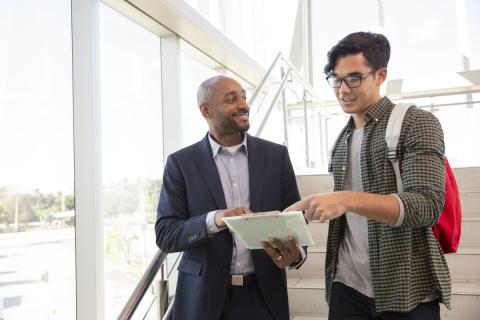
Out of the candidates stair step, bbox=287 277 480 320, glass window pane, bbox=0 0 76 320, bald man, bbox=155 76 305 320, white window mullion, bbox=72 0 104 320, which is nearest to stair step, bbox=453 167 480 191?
stair step, bbox=287 277 480 320

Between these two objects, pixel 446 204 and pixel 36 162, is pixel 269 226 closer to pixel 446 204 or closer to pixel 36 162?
pixel 446 204

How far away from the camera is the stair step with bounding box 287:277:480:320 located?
8.77ft

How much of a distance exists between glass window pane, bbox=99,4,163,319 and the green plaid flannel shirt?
286 centimetres

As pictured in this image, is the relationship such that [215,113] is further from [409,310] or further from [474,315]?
[474,315]

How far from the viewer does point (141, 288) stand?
2.02 metres

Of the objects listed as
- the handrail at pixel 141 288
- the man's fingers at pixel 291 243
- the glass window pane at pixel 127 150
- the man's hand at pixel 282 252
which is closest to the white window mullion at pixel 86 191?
the glass window pane at pixel 127 150

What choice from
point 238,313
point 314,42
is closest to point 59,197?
point 238,313

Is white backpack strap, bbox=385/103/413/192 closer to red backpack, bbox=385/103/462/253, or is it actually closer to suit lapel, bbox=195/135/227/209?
red backpack, bbox=385/103/462/253

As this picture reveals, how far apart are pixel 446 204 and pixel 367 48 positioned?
0.54 m

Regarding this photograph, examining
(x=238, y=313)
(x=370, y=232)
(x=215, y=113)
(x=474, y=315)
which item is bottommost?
(x=474, y=315)

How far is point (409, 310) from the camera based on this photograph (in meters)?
1.37

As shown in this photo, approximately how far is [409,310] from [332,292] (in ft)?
1.02

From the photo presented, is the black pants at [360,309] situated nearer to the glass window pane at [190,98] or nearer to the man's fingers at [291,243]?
the man's fingers at [291,243]

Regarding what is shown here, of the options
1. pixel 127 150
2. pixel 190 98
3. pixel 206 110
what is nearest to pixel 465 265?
pixel 206 110
